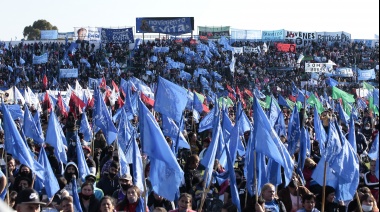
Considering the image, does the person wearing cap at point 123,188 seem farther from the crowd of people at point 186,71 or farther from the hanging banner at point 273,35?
the hanging banner at point 273,35

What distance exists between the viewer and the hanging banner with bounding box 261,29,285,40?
68062 mm

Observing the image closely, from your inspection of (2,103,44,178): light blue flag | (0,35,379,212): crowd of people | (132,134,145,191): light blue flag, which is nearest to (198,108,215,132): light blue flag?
(0,35,379,212): crowd of people

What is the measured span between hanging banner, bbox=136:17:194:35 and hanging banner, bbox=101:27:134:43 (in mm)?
4882

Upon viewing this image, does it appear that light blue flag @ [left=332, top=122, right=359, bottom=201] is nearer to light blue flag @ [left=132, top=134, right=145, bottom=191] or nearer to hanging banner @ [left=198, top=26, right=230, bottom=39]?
light blue flag @ [left=132, top=134, right=145, bottom=191]

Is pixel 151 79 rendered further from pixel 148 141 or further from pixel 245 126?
pixel 148 141

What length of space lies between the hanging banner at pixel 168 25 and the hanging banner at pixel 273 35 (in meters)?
6.14

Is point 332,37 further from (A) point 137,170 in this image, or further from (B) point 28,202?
(B) point 28,202

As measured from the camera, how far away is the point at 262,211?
7938 millimetres

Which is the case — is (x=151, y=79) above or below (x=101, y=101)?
below

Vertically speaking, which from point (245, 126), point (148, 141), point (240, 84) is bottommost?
point (240, 84)

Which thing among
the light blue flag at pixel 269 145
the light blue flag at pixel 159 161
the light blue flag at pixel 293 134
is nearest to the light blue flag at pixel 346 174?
the light blue flag at pixel 269 145

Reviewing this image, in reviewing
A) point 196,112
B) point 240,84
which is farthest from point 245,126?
point 240,84

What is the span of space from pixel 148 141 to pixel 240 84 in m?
42.7

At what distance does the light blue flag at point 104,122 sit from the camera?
15812mm
